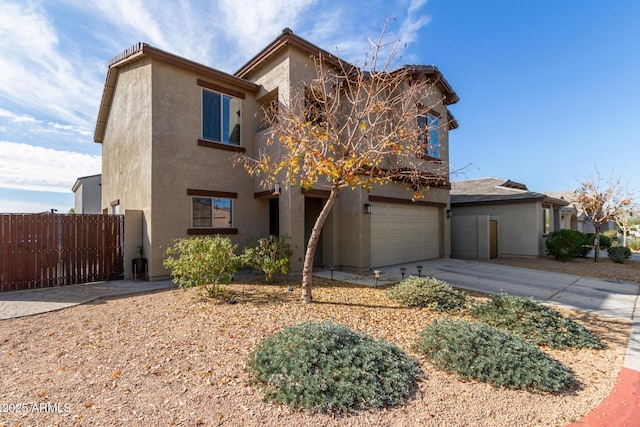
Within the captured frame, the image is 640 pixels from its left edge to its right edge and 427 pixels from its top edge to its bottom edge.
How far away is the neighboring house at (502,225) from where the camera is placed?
15.7 meters

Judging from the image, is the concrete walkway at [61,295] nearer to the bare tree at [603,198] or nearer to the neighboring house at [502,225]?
the neighboring house at [502,225]

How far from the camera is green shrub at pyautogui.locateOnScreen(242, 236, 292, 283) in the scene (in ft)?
27.1

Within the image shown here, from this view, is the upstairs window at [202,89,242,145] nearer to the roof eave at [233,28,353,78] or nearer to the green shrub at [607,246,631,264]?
the roof eave at [233,28,353,78]

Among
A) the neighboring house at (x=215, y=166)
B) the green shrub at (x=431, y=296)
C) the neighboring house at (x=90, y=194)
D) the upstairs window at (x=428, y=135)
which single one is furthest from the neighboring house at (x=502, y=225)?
the neighboring house at (x=90, y=194)

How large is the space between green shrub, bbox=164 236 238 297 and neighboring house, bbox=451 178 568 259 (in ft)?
44.4

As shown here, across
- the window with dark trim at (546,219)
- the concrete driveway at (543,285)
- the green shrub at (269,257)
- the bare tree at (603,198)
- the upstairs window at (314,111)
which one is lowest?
the concrete driveway at (543,285)

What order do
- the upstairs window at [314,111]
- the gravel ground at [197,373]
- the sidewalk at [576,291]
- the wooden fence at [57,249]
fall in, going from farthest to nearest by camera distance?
the wooden fence at [57,249] < the upstairs window at [314,111] < the sidewalk at [576,291] < the gravel ground at [197,373]

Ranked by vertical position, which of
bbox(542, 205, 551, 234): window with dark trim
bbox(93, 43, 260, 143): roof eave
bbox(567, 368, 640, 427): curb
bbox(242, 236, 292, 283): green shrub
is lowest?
bbox(567, 368, 640, 427): curb

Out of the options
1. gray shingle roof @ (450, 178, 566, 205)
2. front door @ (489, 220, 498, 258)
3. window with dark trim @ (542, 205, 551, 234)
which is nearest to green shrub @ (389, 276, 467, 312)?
front door @ (489, 220, 498, 258)

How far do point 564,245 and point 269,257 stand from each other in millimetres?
15606

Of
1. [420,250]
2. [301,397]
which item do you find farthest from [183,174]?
[420,250]

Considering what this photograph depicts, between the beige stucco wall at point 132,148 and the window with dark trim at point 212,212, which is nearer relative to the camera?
the beige stucco wall at point 132,148

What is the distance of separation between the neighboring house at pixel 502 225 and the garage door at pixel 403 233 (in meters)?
2.46

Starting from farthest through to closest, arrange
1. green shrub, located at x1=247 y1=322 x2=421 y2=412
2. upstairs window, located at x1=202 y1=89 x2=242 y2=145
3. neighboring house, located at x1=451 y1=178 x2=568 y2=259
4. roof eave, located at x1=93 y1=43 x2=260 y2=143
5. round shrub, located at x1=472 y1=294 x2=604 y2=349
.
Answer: neighboring house, located at x1=451 y1=178 x2=568 y2=259
upstairs window, located at x1=202 y1=89 x2=242 y2=145
roof eave, located at x1=93 y1=43 x2=260 y2=143
round shrub, located at x1=472 y1=294 x2=604 y2=349
green shrub, located at x1=247 y1=322 x2=421 y2=412
